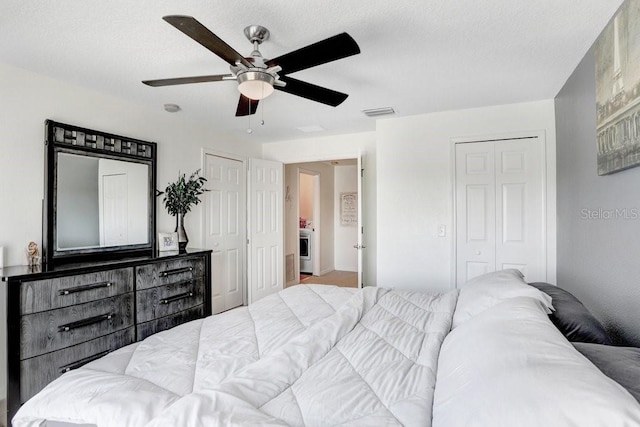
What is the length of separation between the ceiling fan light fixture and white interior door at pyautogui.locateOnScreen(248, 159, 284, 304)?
2.82 metres

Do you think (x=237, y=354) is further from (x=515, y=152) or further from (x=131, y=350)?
(x=515, y=152)

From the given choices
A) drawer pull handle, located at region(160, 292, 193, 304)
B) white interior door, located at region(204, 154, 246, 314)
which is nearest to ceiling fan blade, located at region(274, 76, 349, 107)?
drawer pull handle, located at region(160, 292, 193, 304)

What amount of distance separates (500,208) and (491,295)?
206 centimetres

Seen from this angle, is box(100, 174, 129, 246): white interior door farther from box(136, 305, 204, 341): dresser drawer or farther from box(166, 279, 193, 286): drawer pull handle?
box(136, 305, 204, 341): dresser drawer

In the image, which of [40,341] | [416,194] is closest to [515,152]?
[416,194]

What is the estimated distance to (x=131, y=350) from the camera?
5.33 ft

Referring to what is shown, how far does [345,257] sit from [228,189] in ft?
12.1

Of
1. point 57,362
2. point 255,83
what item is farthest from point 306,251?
point 255,83

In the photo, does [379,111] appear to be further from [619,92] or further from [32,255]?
[32,255]

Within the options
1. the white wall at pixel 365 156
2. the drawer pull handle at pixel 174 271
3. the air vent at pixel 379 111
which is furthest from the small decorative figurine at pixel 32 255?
the white wall at pixel 365 156

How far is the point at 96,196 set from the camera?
9.80 feet

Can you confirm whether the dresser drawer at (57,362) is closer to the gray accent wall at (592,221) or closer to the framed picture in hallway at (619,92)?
the gray accent wall at (592,221)

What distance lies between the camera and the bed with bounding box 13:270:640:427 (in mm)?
782

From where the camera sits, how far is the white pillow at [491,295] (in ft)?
5.30
